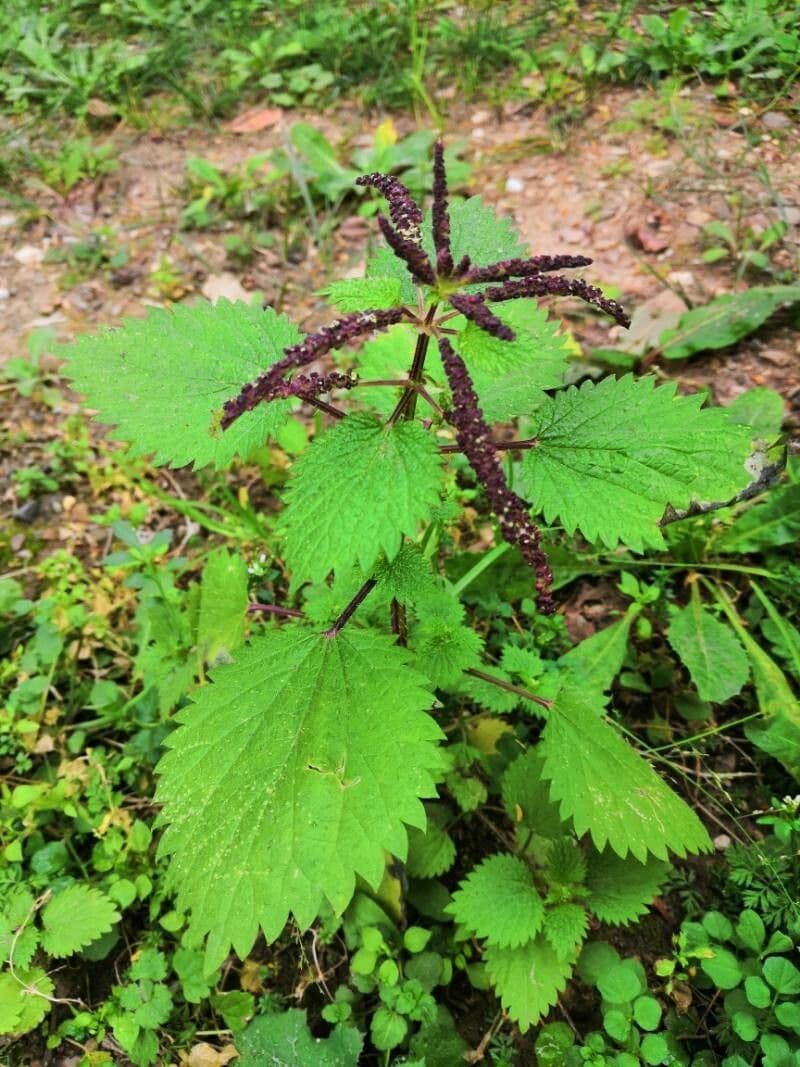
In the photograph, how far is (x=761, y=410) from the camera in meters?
2.71

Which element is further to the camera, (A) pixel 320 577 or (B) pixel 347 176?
(B) pixel 347 176

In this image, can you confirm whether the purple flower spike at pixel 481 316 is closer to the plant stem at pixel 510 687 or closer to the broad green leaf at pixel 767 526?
the plant stem at pixel 510 687

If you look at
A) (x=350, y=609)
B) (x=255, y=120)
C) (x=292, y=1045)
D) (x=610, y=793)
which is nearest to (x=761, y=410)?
(x=610, y=793)

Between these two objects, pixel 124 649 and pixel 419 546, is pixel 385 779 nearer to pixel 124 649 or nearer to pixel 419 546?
pixel 419 546

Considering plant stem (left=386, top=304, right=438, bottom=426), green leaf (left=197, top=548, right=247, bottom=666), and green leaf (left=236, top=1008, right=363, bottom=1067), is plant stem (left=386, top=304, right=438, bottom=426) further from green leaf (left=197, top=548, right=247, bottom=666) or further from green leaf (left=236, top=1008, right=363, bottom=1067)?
green leaf (left=236, top=1008, right=363, bottom=1067)

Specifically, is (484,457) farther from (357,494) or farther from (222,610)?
(222,610)

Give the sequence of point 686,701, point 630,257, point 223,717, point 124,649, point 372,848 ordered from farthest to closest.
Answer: point 630,257
point 124,649
point 686,701
point 223,717
point 372,848

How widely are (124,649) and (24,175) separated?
3520 mm

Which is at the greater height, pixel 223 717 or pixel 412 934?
pixel 223 717

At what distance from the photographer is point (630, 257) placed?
12.0 feet

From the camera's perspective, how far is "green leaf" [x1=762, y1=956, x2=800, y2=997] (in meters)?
1.76

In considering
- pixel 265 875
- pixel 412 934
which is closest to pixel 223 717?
pixel 265 875

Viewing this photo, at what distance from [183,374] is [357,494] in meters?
0.69

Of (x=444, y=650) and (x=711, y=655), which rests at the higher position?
(x=444, y=650)
